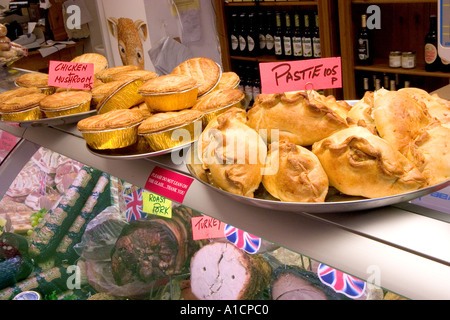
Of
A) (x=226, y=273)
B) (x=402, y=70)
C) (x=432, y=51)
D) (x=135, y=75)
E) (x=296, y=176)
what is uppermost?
(x=135, y=75)

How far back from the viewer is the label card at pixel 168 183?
3.05 ft

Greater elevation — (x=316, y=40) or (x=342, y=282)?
(x=316, y=40)

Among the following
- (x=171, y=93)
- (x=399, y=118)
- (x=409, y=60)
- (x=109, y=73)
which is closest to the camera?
(x=399, y=118)

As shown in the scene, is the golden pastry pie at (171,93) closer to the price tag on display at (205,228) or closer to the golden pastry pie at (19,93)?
the price tag on display at (205,228)

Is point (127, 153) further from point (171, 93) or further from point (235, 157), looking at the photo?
point (235, 157)

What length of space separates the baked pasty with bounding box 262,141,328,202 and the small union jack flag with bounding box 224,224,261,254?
431 mm

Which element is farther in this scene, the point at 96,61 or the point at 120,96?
the point at 96,61

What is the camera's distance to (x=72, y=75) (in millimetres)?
1392

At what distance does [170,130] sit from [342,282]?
1.66ft

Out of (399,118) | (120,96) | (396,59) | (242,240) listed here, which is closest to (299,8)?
(396,59)

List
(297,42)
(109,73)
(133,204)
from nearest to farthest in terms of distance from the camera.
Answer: (109,73) → (133,204) → (297,42)

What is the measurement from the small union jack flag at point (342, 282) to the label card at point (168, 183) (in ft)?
1.15

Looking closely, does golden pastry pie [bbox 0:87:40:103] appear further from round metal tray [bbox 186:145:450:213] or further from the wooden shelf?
the wooden shelf
